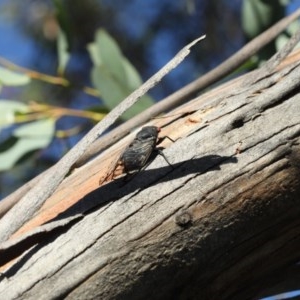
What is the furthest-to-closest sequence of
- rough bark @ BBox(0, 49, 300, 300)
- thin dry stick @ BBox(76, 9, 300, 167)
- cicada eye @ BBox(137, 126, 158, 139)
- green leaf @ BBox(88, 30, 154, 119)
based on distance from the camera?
green leaf @ BBox(88, 30, 154, 119) → thin dry stick @ BBox(76, 9, 300, 167) → cicada eye @ BBox(137, 126, 158, 139) → rough bark @ BBox(0, 49, 300, 300)

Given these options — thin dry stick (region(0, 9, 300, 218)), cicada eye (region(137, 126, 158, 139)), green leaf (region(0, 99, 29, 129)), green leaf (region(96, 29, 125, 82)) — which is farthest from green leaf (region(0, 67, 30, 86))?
cicada eye (region(137, 126, 158, 139))

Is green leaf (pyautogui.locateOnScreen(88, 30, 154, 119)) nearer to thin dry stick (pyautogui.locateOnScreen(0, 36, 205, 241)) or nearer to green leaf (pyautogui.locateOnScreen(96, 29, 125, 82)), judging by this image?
green leaf (pyautogui.locateOnScreen(96, 29, 125, 82))

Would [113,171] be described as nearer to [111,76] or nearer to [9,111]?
[111,76]

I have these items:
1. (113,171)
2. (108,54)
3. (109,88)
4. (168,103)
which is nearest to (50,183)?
(113,171)

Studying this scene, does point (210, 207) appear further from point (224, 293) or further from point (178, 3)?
point (178, 3)

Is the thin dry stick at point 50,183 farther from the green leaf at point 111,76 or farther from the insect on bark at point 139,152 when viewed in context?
the green leaf at point 111,76

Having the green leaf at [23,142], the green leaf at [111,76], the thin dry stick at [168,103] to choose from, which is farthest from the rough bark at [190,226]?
the green leaf at [23,142]
